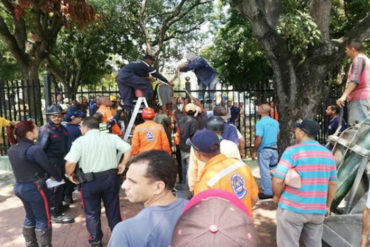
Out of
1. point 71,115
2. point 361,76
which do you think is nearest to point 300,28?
point 361,76

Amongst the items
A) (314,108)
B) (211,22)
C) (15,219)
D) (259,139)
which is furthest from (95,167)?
(211,22)

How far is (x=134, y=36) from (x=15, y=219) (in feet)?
55.4

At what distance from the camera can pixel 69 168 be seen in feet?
13.1

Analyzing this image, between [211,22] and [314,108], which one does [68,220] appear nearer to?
[314,108]

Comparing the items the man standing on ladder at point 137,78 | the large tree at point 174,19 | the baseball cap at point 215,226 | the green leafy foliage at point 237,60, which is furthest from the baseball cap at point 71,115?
the large tree at point 174,19

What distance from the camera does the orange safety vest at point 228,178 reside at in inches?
101

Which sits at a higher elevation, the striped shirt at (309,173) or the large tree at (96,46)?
the large tree at (96,46)

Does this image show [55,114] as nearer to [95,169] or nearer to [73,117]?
[73,117]

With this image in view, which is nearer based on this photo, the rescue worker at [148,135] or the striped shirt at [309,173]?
the striped shirt at [309,173]

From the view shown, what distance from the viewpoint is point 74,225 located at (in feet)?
16.9

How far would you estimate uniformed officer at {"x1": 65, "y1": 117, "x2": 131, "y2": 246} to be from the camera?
3990 millimetres

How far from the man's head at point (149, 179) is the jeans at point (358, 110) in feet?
11.3

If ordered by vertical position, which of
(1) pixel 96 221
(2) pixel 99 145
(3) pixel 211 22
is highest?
(3) pixel 211 22

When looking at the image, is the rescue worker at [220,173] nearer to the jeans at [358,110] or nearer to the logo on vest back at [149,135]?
the jeans at [358,110]
